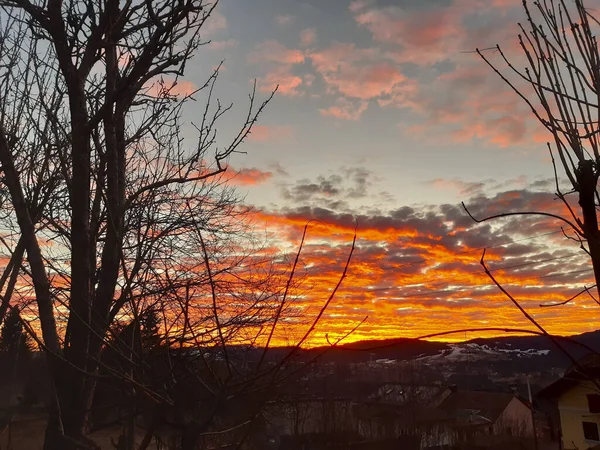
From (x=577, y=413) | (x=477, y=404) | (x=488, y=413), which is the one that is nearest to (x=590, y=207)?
(x=577, y=413)

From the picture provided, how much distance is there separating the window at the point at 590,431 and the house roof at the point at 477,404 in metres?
29.8

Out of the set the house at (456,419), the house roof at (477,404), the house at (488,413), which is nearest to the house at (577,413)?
the house at (456,419)

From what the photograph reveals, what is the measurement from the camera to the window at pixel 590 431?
19844 millimetres

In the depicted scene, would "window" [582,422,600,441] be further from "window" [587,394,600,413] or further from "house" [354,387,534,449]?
"house" [354,387,534,449]

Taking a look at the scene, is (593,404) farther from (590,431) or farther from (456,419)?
(456,419)

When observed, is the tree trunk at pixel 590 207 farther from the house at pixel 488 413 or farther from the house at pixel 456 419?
the house at pixel 488 413

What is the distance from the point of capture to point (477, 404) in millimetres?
52312

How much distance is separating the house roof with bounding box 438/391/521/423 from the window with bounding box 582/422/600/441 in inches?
1173

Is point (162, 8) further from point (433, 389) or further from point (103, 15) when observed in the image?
point (433, 389)

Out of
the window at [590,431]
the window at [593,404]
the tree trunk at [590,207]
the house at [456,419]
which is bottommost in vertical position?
the house at [456,419]

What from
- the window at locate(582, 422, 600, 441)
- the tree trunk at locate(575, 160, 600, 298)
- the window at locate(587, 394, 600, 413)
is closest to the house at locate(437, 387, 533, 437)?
the window at locate(582, 422, 600, 441)

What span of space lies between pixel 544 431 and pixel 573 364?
56.9 m

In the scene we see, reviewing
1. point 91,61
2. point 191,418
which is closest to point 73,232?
point 91,61

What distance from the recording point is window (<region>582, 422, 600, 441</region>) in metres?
19.8
